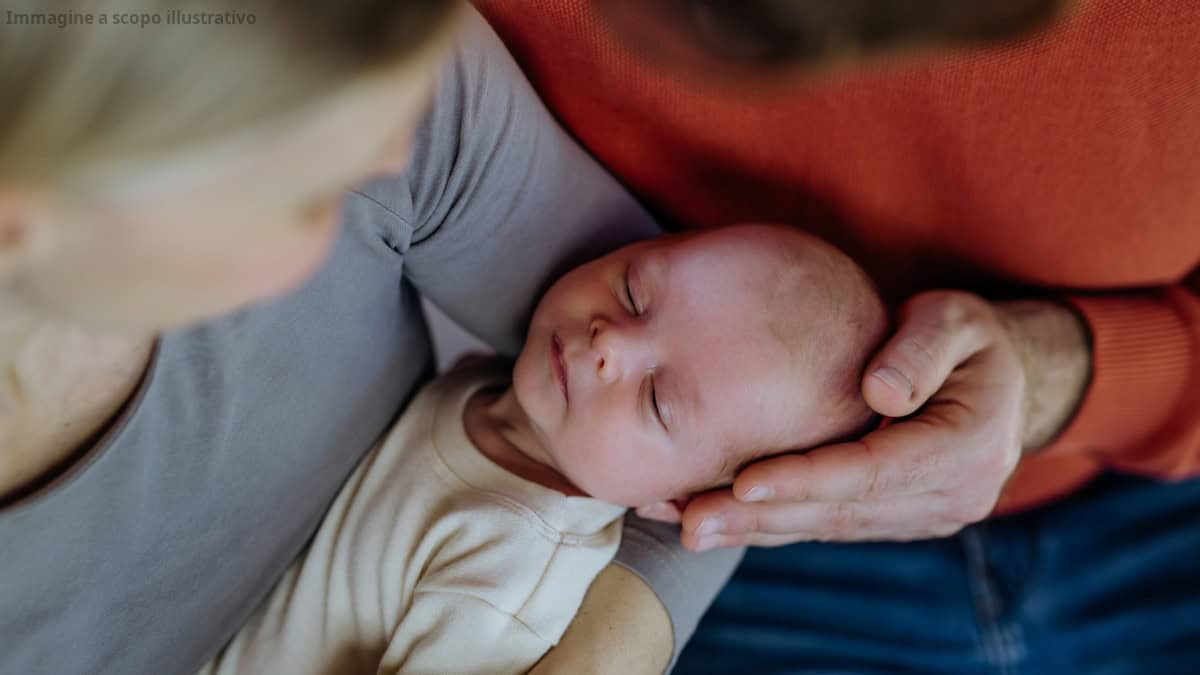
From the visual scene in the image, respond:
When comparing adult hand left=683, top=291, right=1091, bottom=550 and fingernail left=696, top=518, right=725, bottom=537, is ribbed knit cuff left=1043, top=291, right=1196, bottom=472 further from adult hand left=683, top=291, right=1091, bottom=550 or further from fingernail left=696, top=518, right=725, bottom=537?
fingernail left=696, top=518, right=725, bottom=537

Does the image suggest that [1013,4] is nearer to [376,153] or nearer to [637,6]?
[637,6]

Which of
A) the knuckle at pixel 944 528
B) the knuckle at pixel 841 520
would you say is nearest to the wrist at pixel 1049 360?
Result: the knuckle at pixel 944 528

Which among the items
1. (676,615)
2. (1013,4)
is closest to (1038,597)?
(676,615)

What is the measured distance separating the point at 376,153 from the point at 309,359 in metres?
0.41

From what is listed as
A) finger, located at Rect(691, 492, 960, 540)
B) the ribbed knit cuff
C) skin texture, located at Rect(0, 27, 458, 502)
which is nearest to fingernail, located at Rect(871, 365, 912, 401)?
finger, located at Rect(691, 492, 960, 540)

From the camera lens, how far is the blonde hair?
0.39 meters

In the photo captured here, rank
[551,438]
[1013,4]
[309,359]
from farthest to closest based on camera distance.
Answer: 1. [551,438]
2. [309,359]
3. [1013,4]

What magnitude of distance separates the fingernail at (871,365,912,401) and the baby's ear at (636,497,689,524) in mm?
249

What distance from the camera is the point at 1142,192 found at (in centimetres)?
97

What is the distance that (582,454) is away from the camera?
0.93 meters

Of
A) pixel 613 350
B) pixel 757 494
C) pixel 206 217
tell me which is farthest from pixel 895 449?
pixel 206 217

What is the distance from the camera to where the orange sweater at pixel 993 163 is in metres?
0.87

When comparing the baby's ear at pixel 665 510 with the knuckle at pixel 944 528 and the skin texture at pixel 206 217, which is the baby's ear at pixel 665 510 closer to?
the knuckle at pixel 944 528

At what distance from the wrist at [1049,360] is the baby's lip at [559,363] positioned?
0.47 m
